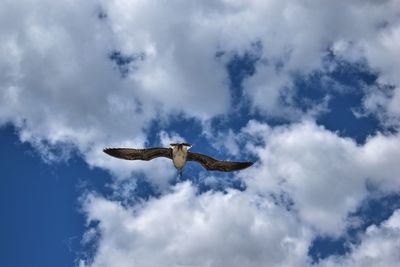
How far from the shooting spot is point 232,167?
7575cm

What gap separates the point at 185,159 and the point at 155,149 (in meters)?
3.34

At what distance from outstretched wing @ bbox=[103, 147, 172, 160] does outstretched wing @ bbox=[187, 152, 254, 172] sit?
2889 mm

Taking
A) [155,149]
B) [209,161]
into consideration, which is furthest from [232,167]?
[155,149]

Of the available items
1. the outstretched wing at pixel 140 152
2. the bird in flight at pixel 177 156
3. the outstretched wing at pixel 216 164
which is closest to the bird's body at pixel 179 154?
the bird in flight at pixel 177 156

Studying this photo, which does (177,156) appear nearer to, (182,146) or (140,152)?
(182,146)

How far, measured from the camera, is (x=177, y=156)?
70.3 metres

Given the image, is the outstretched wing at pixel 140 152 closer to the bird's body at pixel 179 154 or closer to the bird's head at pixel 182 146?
the bird's body at pixel 179 154

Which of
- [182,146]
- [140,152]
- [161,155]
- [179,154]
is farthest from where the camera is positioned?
[161,155]

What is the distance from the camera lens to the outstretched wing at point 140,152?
71500 mm

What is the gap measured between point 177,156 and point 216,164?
6.36 meters

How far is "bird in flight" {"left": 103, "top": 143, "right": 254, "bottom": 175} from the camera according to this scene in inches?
2751

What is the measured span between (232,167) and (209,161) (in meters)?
3.03

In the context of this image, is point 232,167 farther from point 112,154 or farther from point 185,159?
point 112,154

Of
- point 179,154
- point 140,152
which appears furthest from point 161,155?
point 179,154
